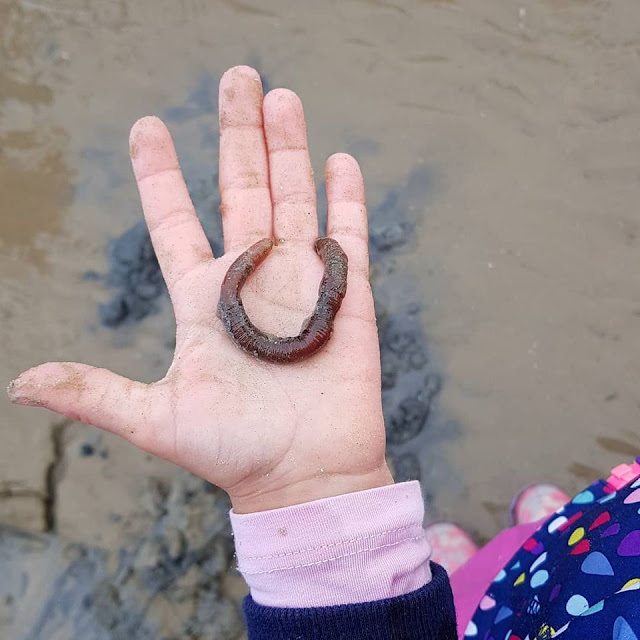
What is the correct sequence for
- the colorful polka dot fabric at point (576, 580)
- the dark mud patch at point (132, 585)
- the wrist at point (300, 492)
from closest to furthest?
the colorful polka dot fabric at point (576, 580), the wrist at point (300, 492), the dark mud patch at point (132, 585)

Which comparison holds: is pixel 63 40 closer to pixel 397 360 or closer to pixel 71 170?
pixel 71 170

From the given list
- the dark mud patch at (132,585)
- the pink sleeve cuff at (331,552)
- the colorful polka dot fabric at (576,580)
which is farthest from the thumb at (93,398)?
the colorful polka dot fabric at (576,580)

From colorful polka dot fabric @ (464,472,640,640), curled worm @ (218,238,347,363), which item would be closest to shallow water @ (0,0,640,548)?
colorful polka dot fabric @ (464,472,640,640)

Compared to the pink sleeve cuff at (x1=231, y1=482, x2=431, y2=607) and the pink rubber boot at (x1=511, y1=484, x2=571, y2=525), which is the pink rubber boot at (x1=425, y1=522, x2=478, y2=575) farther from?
the pink sleeve cuff at (x1=231, y1=482, x2=431, y2=607)

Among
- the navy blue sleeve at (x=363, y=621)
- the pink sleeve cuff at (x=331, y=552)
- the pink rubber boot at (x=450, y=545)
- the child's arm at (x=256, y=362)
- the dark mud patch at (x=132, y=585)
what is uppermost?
the child's arm at (x=256, y=362)

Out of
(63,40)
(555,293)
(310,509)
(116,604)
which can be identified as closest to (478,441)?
(555,293)

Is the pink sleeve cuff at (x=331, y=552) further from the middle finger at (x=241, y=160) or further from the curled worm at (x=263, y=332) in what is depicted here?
the middle finger at (x=241, y=160)
